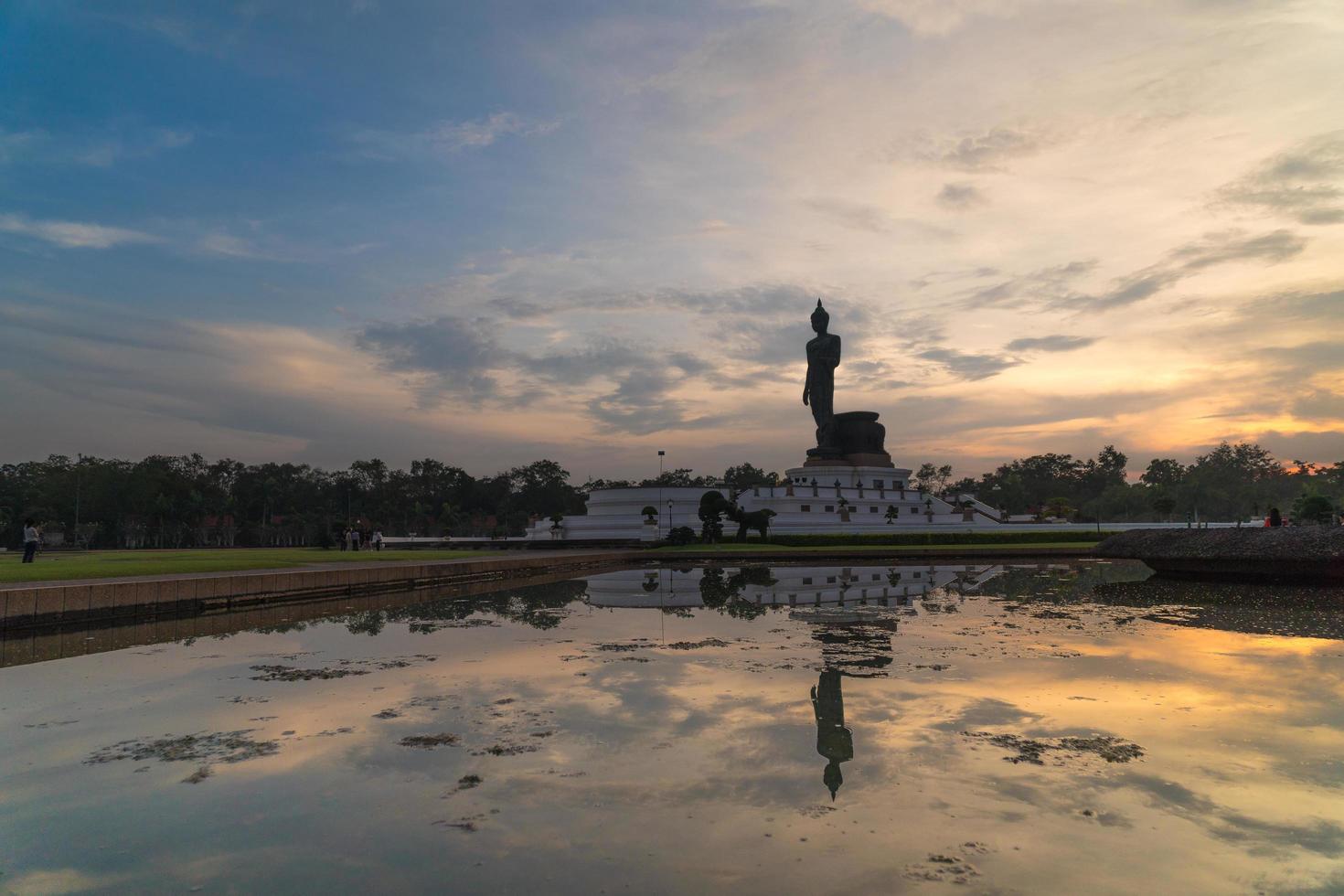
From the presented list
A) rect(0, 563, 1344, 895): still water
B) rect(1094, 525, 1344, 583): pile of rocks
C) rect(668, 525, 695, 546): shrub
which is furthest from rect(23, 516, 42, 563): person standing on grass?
rect(1094, 525, 1344, 583): pile of rocks

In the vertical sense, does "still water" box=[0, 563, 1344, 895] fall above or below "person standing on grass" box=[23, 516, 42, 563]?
below

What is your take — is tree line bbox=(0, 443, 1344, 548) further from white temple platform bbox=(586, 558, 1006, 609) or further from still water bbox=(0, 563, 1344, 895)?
still water bbox=(0, 563, 1344, 895)

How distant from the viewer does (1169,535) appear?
26062mm

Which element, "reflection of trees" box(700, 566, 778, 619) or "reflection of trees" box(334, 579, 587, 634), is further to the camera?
"reflection of trees" box(700, 566, 778, 619)

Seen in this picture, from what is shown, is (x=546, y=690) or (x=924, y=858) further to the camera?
(x=546, y=690)

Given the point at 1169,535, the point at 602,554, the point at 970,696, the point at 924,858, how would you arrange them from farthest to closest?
the point at 602,554, the point at 1169,535, the point at 970,696, the point at 924,858

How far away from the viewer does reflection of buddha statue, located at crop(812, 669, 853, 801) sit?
638 cm

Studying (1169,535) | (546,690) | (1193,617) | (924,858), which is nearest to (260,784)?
(546,690)

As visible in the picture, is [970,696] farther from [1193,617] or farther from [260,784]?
[1193,617]

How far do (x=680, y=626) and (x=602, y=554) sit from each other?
2084 centimetres

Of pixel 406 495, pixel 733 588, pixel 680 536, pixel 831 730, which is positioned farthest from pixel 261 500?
pixel 831 730

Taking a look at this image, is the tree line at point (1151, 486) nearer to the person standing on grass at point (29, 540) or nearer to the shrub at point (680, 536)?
the shrub at point (680, 536)

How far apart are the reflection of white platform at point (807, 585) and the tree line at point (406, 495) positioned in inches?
1220

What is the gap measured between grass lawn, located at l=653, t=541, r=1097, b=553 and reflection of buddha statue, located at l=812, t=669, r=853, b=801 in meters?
29.4
